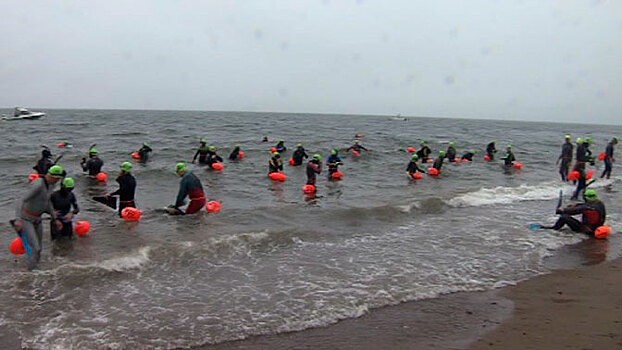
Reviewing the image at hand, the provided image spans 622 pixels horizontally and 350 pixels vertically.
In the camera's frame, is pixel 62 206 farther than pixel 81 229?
No

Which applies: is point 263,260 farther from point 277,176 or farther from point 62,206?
point 277,176

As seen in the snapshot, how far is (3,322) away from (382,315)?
16.1 ft

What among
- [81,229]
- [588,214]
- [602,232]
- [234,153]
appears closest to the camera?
[81,229]

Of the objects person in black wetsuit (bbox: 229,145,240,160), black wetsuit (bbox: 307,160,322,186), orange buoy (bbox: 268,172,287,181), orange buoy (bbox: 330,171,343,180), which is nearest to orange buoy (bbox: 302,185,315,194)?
black wetsuit (bbox: 307,160,322,186)

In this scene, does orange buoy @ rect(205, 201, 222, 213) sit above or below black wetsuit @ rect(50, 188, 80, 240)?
below

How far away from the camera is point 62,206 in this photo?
28.8 ft

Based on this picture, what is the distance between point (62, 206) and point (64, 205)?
1.6 inches

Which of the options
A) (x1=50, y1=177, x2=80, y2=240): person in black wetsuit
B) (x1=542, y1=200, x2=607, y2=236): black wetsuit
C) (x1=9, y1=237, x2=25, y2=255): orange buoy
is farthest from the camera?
(x1=542, y1=200, x2=607, y2=236): black wetsuit

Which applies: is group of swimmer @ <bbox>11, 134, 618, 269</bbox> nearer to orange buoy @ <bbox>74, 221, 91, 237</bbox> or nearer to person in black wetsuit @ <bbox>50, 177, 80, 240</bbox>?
person in black wetsuit @ <bbox>50, 177, 80, 240</bbox>

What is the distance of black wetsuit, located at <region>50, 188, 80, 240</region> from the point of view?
866cm

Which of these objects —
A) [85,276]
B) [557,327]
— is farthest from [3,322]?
[557,327]

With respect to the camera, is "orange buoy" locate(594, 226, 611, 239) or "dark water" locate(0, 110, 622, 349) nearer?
"dark water" locate(0, 110, 622, 349)

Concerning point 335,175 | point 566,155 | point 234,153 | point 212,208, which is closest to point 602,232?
point 212,208

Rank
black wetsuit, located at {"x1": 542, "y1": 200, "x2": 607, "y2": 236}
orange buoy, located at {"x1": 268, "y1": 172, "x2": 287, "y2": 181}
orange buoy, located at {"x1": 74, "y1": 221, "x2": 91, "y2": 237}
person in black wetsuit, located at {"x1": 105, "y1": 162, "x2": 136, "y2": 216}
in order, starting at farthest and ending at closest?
orange buoy, located at {"x1": 268, "y1": 172, "x2": 287, "y2": 181} < person in black wetsuit, located at {"x1": 105, "y1": 162, "x2": 136, "y2": 216} < black wetsuit, located at {"x1": 542, "y1": 200, "x2": 607, "y2": 236} < orange buoy, located at {"x1": 74, "y1": 221, "x2": 91, "y2": 237}
